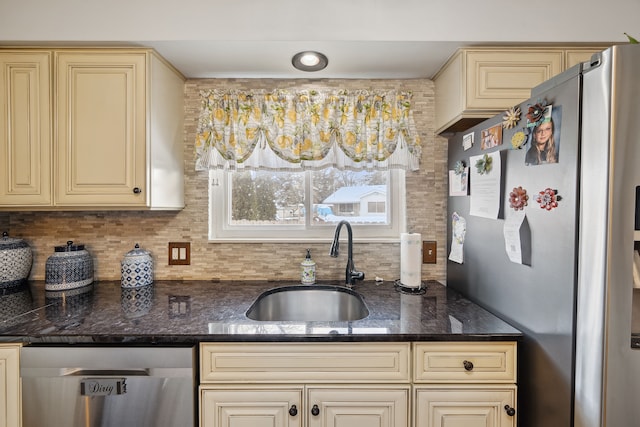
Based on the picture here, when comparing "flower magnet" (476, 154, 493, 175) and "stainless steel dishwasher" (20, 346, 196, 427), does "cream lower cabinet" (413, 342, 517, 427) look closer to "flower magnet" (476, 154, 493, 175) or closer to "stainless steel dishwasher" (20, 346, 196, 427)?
"flower magnet" (476, 154, 493, 175)

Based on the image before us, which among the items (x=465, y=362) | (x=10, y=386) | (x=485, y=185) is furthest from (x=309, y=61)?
(x=10, y=386)

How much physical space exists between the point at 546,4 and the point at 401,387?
170 centimetres

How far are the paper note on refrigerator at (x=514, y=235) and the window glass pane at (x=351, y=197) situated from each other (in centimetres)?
74

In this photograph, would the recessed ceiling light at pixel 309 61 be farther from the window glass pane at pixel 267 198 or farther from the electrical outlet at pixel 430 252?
the electrical outlet at pixel 430 252

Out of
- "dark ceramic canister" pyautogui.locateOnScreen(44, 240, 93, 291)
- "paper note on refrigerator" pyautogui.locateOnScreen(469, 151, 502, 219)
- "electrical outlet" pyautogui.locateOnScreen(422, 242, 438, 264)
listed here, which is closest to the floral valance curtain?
"paper note on refrigerator" pyautogui.locateOnScreen(469, 151, 502, 219)

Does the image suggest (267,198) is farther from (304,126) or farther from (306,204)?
(304,126)

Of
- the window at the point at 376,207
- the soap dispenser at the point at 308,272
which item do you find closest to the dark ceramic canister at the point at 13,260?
the soap dispenser at the point at 308,272

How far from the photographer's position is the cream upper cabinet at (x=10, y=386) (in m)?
1.06

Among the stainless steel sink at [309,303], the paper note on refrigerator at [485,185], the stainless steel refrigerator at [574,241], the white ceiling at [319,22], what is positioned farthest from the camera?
the stainless steel sink at [309,303]

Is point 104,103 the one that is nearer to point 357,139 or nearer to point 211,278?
point 211,278

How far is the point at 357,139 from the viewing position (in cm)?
165

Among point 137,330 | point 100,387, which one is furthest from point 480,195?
point 100,387

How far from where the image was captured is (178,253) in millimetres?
1745

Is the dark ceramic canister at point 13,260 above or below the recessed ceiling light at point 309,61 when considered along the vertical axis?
below
